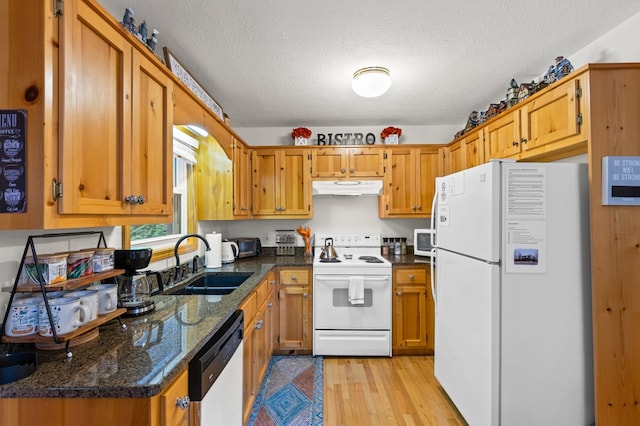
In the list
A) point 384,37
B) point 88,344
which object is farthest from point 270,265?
point 384,37

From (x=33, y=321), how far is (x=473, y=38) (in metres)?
2.51

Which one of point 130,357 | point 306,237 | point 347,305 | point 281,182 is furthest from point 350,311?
point 130,357

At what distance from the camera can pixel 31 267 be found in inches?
37.7

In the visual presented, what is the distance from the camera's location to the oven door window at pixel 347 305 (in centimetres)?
276

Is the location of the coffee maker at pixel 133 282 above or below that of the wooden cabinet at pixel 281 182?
below

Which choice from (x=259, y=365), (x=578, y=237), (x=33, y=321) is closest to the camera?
(x=33, y=321)

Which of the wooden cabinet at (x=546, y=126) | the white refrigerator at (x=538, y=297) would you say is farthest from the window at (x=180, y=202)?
the wooden cabinet at (x=546, y=126)

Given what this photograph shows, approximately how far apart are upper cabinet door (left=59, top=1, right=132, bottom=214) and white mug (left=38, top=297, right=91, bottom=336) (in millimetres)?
321

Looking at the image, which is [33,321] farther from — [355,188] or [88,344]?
[355,188]

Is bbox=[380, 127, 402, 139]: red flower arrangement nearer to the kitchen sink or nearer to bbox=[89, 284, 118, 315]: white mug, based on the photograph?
the kitchen sink

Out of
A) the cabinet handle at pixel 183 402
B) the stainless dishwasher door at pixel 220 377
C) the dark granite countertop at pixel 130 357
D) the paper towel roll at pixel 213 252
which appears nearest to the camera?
the dark granite countertop at pixel 130 357

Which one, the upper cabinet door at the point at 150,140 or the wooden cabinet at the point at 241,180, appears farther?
the wooden cabinet at the point at 241,180

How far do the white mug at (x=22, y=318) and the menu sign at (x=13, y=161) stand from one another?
0.33m

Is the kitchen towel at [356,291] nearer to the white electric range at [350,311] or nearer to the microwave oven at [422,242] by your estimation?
the white electric range at [350,311]
